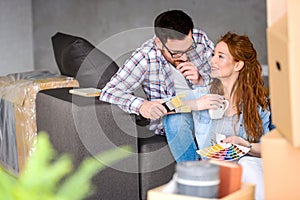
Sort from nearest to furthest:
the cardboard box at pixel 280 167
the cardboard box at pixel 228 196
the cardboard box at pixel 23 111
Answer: the cardboard box at pixel 228 196
the cardboard box at pixel 280 167
the cardboard box at pixel 23 111

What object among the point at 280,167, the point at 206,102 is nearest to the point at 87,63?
the point at 206,102

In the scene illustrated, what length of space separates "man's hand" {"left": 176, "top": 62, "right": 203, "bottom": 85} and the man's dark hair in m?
0.16

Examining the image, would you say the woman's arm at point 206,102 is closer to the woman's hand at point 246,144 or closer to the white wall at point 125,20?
the woman's hand at point 246,144

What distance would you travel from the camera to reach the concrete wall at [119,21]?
15.2ft

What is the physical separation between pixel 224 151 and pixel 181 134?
1.12 feet

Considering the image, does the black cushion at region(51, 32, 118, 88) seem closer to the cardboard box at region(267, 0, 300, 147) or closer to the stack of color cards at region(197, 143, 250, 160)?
the stack of color cards at region(197, 143, 250, 160)

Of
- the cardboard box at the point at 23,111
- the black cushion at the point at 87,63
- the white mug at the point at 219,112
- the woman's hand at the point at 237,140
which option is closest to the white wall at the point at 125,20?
the cardboard box at the point at 23,111

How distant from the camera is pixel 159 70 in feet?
10.4

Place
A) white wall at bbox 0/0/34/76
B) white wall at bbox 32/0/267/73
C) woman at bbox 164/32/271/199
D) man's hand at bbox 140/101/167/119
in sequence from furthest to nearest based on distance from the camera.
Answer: white wall at bbox 0/0/34/76, white wall at bbox 32/0/267/73, man's hand at bbox 140/101/167/119, woman at bbox 164/32/271/199

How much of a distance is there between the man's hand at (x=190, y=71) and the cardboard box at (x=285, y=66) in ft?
4.96

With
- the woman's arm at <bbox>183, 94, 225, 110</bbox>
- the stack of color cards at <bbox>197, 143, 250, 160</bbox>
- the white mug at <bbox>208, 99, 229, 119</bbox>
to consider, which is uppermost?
the woman's arm at <bbox>183, 94, 225, 110</bbox>

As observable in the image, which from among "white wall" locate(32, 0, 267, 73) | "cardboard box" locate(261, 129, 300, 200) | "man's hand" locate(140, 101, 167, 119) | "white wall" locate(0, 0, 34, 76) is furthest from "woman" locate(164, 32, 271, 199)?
"white wall" locate(0, 0, 34, 76)

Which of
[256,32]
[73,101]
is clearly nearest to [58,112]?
[73,101]

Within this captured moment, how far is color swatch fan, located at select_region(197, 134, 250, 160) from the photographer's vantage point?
2.77 m
